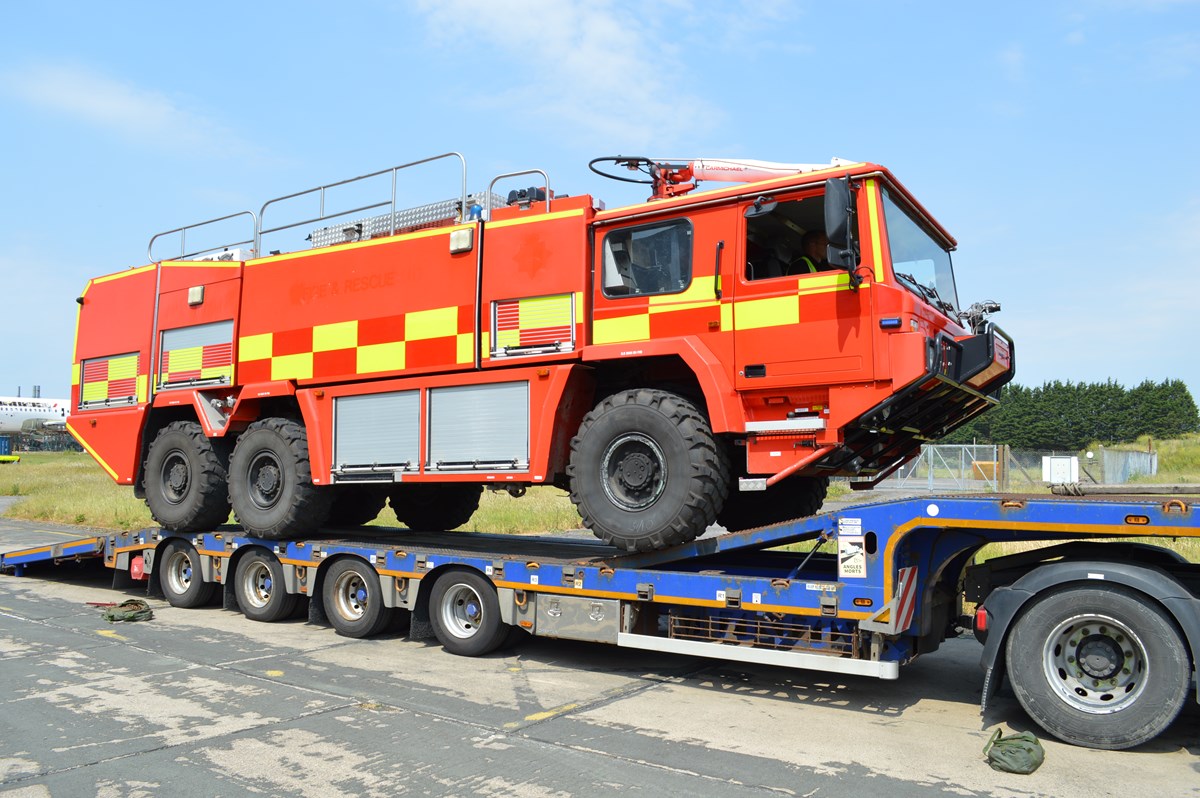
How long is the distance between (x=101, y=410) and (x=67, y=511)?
1449 centimetres

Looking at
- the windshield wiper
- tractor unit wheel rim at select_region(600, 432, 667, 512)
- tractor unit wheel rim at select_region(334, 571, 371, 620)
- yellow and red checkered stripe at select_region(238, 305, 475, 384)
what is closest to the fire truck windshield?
the windshield wiper

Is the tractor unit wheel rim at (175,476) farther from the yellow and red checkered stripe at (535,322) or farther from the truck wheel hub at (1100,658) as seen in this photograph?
the truck wheel hub at (1100,658)

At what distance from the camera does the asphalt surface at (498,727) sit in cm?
456

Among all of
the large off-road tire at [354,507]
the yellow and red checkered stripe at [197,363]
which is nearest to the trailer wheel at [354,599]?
the large off-road tire at [354,507]

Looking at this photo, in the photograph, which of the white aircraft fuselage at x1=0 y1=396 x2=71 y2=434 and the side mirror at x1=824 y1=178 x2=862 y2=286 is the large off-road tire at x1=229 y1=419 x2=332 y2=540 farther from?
the white aircraft fuselage at x1=0 y1=396 x2=71 y2=434

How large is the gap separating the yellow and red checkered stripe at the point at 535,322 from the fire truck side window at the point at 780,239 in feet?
5.06

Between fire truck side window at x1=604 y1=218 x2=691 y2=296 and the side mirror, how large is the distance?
1.29 meters

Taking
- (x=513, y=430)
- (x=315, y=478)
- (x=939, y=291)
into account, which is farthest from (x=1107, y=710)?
(x=315, y=478)

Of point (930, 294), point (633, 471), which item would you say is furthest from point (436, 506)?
point (930, 294)

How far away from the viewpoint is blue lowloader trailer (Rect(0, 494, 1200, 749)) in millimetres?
4977

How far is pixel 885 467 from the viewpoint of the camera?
7.69 metres

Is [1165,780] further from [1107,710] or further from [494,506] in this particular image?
[494,506]

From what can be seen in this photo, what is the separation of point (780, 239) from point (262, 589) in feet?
21.4

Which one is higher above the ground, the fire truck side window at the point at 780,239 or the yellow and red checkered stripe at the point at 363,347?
the fire truck side window at the point at 780,239
